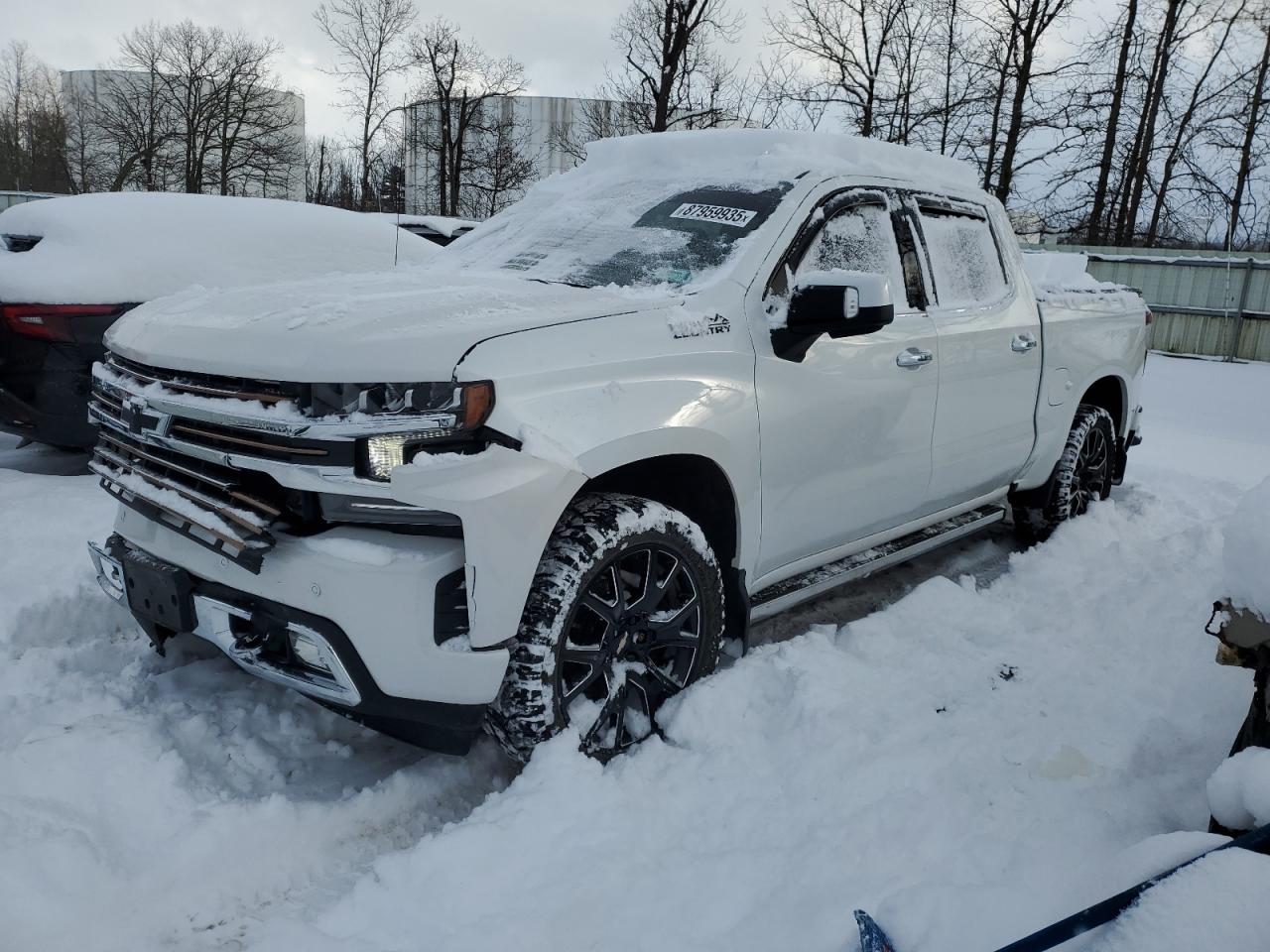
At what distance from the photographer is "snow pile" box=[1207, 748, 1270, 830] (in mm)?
1921

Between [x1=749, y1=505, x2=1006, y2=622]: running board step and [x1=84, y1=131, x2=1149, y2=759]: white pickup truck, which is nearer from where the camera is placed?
[x1=84, y1=131, x2=1149, y2=759]: white pickup truck

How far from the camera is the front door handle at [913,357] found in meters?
3.51

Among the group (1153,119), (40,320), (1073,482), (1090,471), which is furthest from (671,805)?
(1153,119)

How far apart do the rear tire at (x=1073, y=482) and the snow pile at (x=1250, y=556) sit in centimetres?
285

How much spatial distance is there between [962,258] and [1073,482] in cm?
163

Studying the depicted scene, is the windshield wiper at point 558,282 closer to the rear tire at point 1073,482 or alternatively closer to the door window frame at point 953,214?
the door window frame at point 953,214

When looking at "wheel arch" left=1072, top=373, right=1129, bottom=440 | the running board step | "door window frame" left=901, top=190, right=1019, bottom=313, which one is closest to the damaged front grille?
the running board step

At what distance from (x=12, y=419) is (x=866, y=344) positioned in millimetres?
4315

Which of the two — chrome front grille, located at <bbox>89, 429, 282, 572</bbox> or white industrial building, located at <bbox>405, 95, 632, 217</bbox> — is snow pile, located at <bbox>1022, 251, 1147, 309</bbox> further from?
white industrial building, located at <bbox>405, 95, 632, 217</bbox>

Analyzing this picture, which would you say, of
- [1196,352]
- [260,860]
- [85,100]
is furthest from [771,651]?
[85,100]

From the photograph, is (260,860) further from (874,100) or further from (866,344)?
(874,100)

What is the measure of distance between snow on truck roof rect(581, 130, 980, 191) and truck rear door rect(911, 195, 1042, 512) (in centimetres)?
25

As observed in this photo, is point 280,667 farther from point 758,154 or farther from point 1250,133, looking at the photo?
point 1250,133

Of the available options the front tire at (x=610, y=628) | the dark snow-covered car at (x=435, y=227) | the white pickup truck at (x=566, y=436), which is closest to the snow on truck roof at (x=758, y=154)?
the white pickup truck at (x=566, y=436)
